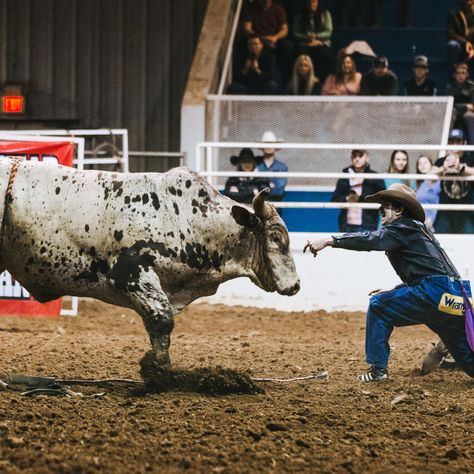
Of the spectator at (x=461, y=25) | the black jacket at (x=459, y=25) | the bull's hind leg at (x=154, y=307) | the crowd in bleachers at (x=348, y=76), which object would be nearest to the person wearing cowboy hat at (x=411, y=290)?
the bull's hind leg at (x=154, y=307)

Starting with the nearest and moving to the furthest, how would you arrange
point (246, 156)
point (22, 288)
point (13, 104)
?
1. point (22, 288)
2. point (246, 156)
3. point (13, 104)

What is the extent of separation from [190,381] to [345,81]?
8.03m

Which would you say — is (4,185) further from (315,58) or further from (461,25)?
(461,25)

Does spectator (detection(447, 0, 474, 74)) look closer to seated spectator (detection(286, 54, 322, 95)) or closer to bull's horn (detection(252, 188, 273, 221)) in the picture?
seated spectator (detection(286, 54, 322, 95))

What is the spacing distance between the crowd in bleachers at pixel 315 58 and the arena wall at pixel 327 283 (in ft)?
10.2

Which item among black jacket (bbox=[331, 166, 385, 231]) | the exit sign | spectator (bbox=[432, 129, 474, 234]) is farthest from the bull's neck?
the exit sign

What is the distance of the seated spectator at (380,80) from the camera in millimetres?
14375

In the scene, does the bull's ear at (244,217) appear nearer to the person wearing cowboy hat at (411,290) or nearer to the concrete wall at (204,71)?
the person wearing cowboy hat at (411,290)

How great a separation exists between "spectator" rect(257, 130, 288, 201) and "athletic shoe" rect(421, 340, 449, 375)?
4.38m

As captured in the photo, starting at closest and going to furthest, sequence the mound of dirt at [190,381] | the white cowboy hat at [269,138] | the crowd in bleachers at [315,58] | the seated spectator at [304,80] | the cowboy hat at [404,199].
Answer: the mound of dirt at [190,381]
the cowboy hat at [404,199]
the white cowboy hat at [269,138]
the crowd in bleachers at [315,58]
the seated spectator at [304,80]

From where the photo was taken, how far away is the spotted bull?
702 centimetres

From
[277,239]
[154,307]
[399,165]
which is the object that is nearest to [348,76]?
[399,165]

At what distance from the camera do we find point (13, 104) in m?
16.4

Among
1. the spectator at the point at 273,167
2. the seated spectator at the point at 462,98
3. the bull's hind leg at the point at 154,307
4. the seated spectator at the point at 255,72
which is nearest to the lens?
the bull's hind leg at the point at 154,307
